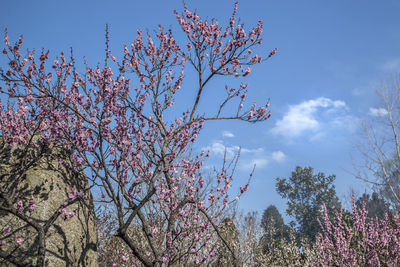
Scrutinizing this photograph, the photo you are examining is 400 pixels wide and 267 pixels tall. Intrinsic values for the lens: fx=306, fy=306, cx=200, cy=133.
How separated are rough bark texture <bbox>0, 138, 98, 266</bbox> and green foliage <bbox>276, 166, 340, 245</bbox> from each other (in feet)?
97.0

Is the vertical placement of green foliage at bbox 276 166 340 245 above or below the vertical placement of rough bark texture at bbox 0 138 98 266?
above

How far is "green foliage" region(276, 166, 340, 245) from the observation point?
31.8 m

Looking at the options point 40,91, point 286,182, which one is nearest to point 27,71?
point 40,91

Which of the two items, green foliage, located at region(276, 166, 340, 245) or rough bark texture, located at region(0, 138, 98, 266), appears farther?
green foliage, located at region(276, 166, 340, 245)

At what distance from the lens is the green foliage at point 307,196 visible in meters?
31.8

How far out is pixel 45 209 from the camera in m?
4.63

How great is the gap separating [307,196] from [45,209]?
109 ft

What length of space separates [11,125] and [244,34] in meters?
4.63

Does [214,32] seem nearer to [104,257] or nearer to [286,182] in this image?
[104,257]

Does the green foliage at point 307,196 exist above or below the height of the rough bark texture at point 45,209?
above

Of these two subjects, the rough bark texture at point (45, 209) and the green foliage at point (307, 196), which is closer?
the rough bark texture at point (45, 209)

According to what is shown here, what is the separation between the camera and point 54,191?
486 centimetres

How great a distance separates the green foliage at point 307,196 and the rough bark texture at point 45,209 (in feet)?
97.0

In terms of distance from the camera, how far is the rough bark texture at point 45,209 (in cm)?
437
